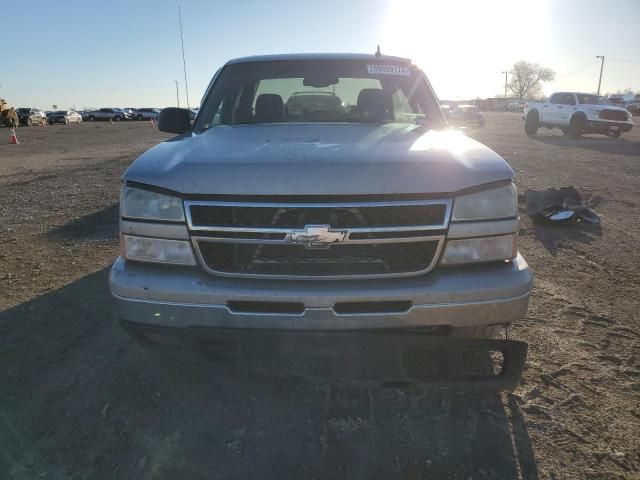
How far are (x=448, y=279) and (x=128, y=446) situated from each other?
1.59m

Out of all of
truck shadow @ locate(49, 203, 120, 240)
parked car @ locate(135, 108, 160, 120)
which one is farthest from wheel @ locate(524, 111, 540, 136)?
parked car @ locate(135, 108, 160, 120)

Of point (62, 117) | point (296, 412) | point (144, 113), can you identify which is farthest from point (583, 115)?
point (144, 113)

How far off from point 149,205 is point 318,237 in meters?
0.79

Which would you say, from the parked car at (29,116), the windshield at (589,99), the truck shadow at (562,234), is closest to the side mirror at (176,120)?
the truck shadow at (562,234)

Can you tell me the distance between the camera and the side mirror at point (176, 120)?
3.37m

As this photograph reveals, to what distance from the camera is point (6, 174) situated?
10422 millimetres

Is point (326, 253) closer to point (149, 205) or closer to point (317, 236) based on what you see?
point (317, 236)

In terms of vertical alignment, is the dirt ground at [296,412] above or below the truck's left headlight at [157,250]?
below

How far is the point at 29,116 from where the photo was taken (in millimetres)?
41750

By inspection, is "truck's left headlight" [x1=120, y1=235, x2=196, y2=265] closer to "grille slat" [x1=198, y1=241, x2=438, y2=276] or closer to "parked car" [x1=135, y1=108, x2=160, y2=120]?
"grille slat" [x1=198, y1=241, x2=438, y2=276]

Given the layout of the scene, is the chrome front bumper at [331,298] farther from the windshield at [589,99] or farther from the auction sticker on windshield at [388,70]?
the windshield at [589,99]

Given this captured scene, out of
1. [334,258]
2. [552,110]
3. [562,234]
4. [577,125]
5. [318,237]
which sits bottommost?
[562,234]

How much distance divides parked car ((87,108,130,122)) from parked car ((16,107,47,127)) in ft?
57.5

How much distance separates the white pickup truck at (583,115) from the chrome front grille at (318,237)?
20340mm
